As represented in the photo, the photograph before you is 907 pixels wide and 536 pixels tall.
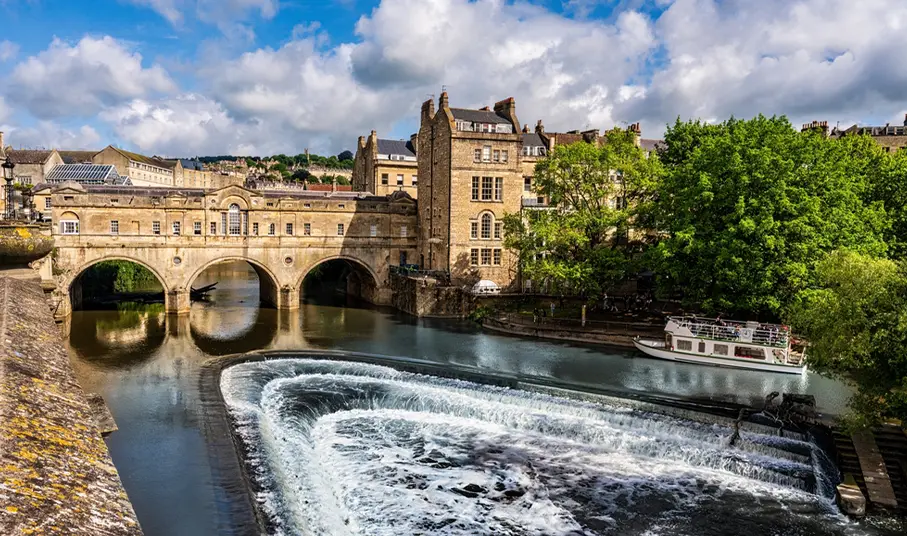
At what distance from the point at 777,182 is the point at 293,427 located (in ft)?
82.9

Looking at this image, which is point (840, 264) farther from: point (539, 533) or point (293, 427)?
point (293, 427)

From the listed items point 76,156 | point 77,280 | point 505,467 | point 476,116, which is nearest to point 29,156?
point 76,156

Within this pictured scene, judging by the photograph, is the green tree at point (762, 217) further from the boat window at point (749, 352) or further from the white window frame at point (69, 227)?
the white window frame at point (69, 227)

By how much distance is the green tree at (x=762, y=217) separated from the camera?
30281 millimetres

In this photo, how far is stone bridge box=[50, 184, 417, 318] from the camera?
4478cm

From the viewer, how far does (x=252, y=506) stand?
16203mm

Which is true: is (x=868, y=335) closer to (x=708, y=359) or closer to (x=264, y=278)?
(x=708, y=359)

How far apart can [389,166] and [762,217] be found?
43.6m

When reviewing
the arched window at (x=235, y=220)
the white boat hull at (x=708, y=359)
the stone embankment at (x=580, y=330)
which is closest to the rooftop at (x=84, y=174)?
the arched window at (x=235, y=220)

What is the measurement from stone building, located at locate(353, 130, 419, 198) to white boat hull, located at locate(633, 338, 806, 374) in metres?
36.4

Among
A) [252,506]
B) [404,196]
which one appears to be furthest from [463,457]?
[404,196]

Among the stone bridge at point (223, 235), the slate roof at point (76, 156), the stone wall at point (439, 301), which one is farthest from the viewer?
the slate roof at point (76, 156)

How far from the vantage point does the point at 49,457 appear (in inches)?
271

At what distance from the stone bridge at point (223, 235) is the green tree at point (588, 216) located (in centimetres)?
1461
